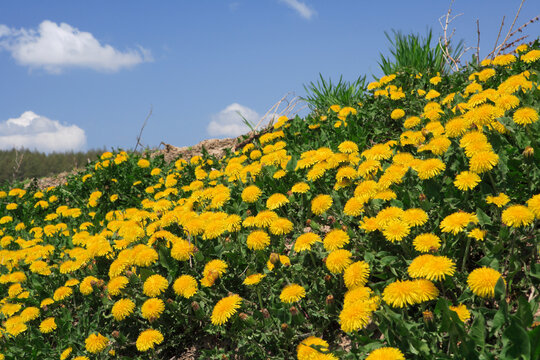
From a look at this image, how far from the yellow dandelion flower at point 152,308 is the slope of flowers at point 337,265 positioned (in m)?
0.01

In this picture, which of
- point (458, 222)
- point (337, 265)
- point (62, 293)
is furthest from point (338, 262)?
point (62, 293)

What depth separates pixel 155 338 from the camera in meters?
3.16

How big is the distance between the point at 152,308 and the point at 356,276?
1507 millimetres

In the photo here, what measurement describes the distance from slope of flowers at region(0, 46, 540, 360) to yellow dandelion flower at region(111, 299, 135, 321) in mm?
Answer: 15

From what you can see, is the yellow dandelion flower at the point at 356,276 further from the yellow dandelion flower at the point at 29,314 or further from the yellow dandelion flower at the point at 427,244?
the yellow dandelion flower at the point at 29,314

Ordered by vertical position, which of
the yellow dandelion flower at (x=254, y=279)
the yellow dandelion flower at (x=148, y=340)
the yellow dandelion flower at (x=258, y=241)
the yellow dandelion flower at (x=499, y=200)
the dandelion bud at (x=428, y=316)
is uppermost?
the yellow dandelion flower at (x=499, y=200)

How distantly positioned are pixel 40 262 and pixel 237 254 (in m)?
2.22

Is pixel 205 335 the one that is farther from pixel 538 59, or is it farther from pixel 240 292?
pixel 538 59

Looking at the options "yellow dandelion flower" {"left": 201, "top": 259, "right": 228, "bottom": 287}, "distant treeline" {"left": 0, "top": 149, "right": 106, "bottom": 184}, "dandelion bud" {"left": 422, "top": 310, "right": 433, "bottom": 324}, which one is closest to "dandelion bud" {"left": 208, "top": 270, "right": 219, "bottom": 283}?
"yellow dandelion flower" {"left": 201, "top": 259, "right": 228, "bottom": 287}

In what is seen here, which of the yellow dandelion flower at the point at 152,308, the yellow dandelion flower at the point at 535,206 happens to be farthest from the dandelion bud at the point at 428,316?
the yellow dandelion flower at the point at 152,308

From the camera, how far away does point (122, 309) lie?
11.1 ft

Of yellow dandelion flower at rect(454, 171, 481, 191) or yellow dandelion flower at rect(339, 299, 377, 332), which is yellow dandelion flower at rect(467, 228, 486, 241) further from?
yellow dandelion flower at rect(339, 299, 377, 332)

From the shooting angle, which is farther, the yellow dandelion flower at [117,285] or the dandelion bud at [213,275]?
the yellow dandelion flower at [117,285]

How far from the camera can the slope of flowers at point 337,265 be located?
2416mm
